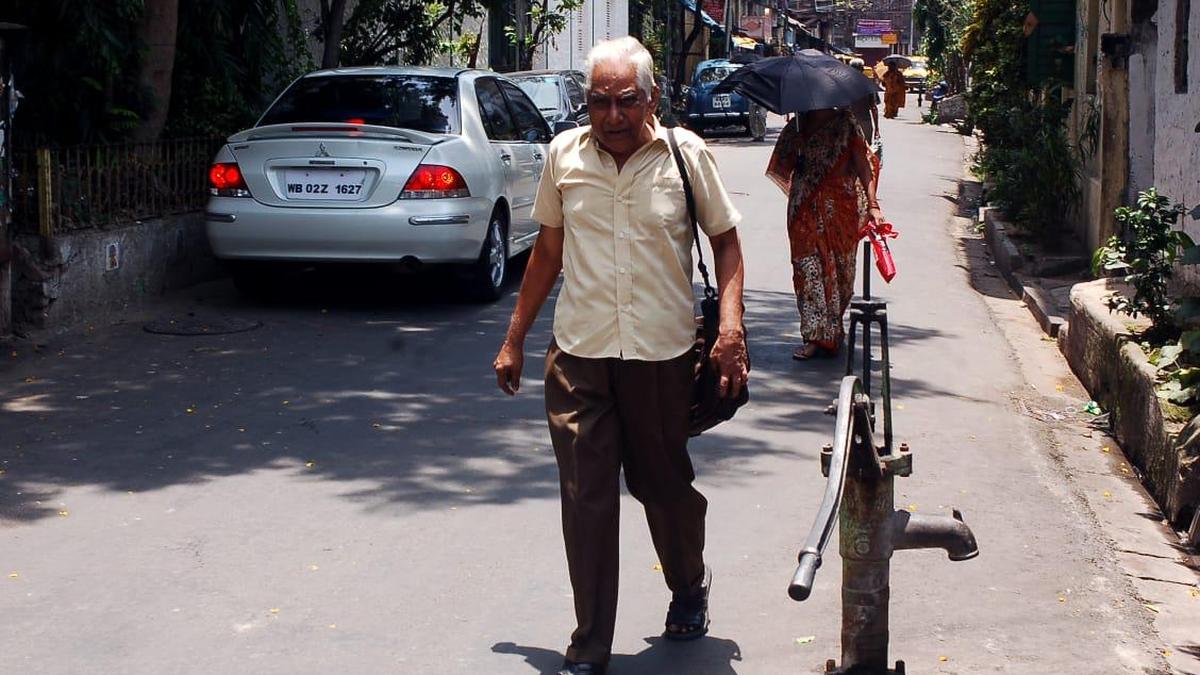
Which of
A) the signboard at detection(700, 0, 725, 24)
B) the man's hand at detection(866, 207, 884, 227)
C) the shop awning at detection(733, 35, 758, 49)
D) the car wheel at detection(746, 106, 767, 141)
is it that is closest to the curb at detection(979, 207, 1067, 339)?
the man's hand at detection(866, 207, 884, 227)

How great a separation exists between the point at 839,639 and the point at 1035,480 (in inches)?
93.9

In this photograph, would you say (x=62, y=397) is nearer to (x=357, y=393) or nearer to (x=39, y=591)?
(x=357, y=393)

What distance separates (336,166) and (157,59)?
2.82 metres

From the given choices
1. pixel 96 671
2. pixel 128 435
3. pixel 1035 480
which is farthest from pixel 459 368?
pixel 96 671

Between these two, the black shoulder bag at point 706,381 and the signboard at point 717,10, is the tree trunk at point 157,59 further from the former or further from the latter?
the signboard at point 717,10

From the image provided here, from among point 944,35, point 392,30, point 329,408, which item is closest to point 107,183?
point 329,408

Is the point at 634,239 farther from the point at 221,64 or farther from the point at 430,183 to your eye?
the point at 221,64

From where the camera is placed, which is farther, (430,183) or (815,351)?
(430,183)

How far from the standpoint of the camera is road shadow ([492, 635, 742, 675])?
4.44 metres

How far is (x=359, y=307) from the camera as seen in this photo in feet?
34.7

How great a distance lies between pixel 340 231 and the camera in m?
9.89

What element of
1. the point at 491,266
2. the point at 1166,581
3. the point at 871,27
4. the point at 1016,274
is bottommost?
the point at 1166,581

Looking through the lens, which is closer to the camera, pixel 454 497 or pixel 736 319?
pixel 736 319

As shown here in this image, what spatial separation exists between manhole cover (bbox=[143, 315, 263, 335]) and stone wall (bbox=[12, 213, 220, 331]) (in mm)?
424
